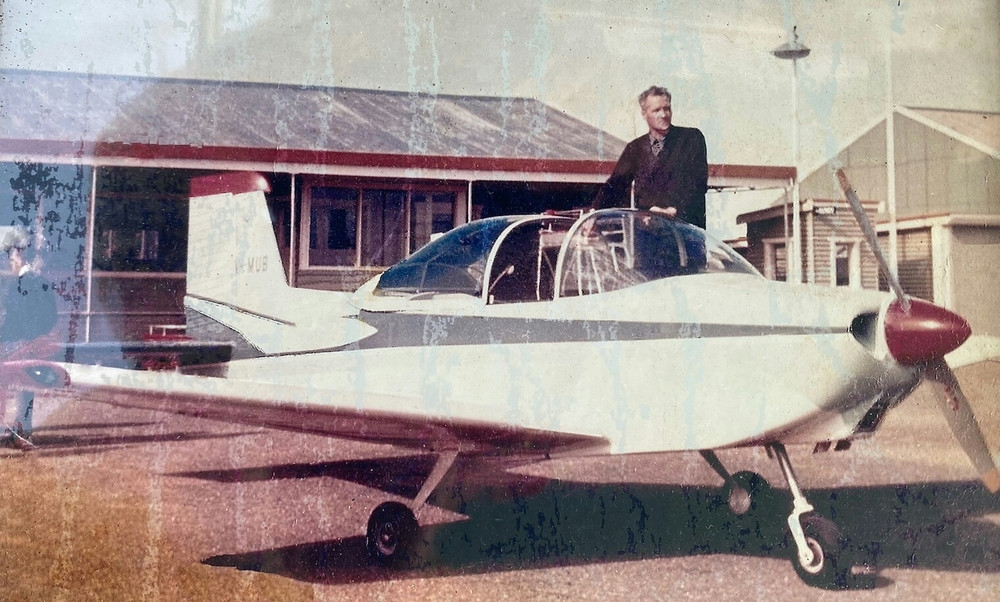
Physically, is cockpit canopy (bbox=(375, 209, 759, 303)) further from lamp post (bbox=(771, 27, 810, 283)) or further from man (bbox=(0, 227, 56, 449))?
man (bbox=(0, 227, 56, 449))

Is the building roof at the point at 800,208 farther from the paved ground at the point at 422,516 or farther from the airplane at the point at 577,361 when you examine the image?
the paved ground at the point at 422,516

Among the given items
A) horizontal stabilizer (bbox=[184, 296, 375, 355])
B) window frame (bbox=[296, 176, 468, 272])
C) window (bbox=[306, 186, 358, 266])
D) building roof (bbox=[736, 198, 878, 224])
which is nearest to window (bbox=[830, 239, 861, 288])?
building roof (bbox=[736, 198, 878, 224])

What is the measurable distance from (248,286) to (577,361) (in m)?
1.31

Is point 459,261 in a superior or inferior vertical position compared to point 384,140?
inferior

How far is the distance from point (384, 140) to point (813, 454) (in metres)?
1.89

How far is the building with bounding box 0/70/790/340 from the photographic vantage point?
2504mm

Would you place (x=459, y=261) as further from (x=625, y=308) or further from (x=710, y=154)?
(x=710, y=154)

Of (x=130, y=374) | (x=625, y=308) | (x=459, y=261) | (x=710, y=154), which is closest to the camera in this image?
(x=130, y=374)

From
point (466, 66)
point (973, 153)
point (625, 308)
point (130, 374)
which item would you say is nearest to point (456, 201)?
point (466, 66)

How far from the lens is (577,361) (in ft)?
7.27

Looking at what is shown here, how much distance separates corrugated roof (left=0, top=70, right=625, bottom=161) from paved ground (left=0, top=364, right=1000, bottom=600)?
109cm

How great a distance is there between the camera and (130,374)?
6.55 ft

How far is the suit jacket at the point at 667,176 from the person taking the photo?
247cm

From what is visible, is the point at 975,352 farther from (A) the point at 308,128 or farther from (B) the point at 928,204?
(A) the point at 308,128
